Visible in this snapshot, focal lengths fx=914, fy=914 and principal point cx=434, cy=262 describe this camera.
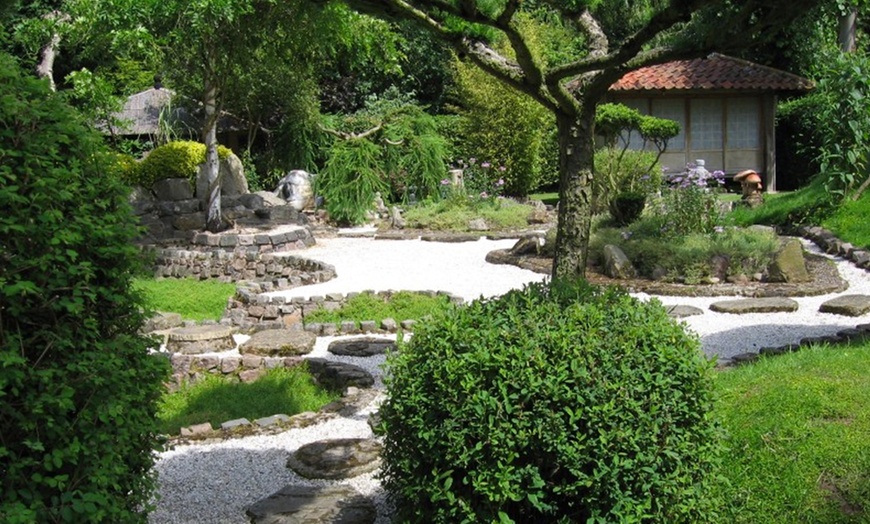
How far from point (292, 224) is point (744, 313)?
10085mm

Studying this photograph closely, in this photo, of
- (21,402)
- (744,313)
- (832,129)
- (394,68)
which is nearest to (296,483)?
(21,402)

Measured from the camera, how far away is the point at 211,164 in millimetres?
16125

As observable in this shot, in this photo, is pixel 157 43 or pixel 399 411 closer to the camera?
pixel 399 411

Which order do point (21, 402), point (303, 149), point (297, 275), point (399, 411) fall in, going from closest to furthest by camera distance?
1. point (21, 402)
2. point (399, 411)
3. point (297, 275)
4. point (303, 149)

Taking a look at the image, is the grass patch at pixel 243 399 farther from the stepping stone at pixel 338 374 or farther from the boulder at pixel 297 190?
the boulder at pixel 297 190

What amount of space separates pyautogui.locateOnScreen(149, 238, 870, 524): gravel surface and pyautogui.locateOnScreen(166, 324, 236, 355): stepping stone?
0.88m

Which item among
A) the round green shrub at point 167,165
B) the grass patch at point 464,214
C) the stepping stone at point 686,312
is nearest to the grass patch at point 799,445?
the stepping stone at point 686,312

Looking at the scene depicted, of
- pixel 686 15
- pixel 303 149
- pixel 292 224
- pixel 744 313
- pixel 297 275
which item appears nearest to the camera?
pixel 686 15

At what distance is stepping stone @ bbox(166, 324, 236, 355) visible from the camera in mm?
8570

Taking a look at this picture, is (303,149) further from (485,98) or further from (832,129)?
(832,129)

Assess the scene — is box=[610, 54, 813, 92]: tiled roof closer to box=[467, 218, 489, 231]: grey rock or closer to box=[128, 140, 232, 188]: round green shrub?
box=[467, 218, 489, 231]: grey rock

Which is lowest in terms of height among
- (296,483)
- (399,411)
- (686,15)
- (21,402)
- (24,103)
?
(296,483)

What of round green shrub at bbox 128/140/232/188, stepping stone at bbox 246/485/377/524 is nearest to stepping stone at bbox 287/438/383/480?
stepping stone at bbox 246/485/377/524

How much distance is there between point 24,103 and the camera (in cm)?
325
